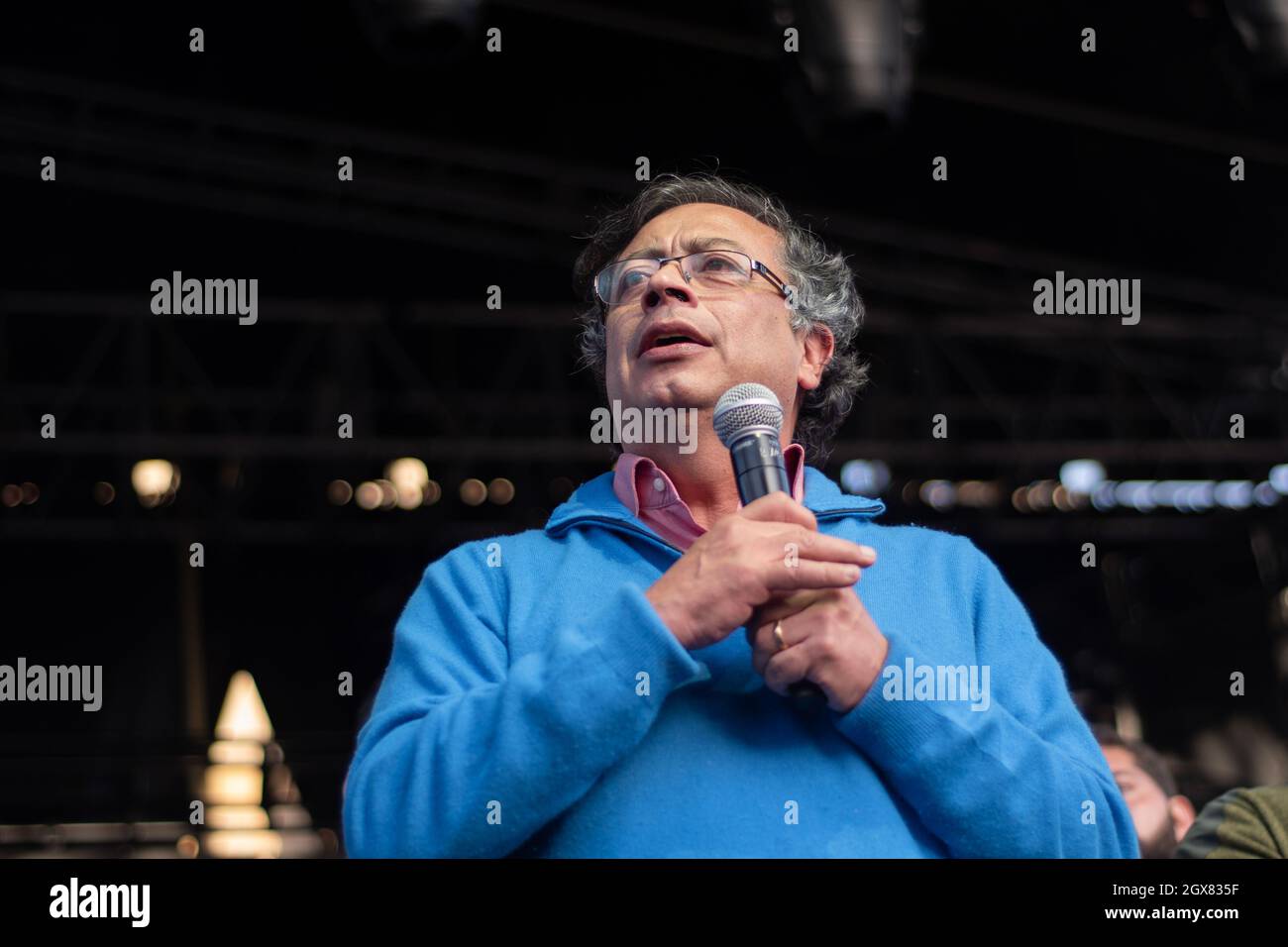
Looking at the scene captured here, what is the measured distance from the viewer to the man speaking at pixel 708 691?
1497mm

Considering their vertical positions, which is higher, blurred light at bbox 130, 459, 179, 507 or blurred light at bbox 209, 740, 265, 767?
blurred light at bbox 130, 459, 179, 507

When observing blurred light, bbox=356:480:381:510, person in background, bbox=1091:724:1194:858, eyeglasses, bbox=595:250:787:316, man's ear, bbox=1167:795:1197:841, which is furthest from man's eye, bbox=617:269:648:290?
blurred light, bbox=356:480:381:510

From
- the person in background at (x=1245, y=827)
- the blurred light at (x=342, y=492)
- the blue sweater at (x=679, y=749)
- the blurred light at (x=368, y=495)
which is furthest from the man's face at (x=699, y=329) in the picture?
the blurred light at (x=368, y=495)

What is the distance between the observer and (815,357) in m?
2.13

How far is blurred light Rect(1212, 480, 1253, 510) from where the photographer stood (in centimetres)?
934

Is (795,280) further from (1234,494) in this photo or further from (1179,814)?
(1234,494)

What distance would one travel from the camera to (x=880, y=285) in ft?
26.9

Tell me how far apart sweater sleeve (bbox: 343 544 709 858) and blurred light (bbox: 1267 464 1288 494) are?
8379mm

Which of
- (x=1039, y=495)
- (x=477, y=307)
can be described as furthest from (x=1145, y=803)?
(x=1039, y=495)

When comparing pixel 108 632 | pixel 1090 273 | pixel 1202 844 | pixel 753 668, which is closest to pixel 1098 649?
pixel 1090 273

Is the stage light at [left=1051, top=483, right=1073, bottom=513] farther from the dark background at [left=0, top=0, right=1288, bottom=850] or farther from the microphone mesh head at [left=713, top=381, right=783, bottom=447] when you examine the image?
the microphone mesh head at [left=713, top=381, right=783, bottom=447]

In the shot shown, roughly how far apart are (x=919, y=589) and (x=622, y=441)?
40 cm

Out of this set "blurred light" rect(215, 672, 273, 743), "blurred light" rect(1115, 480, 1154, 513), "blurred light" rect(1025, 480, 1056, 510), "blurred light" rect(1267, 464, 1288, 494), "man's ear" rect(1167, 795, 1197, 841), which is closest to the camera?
"man's ear" rect(1167, 795, 1197, 841)
